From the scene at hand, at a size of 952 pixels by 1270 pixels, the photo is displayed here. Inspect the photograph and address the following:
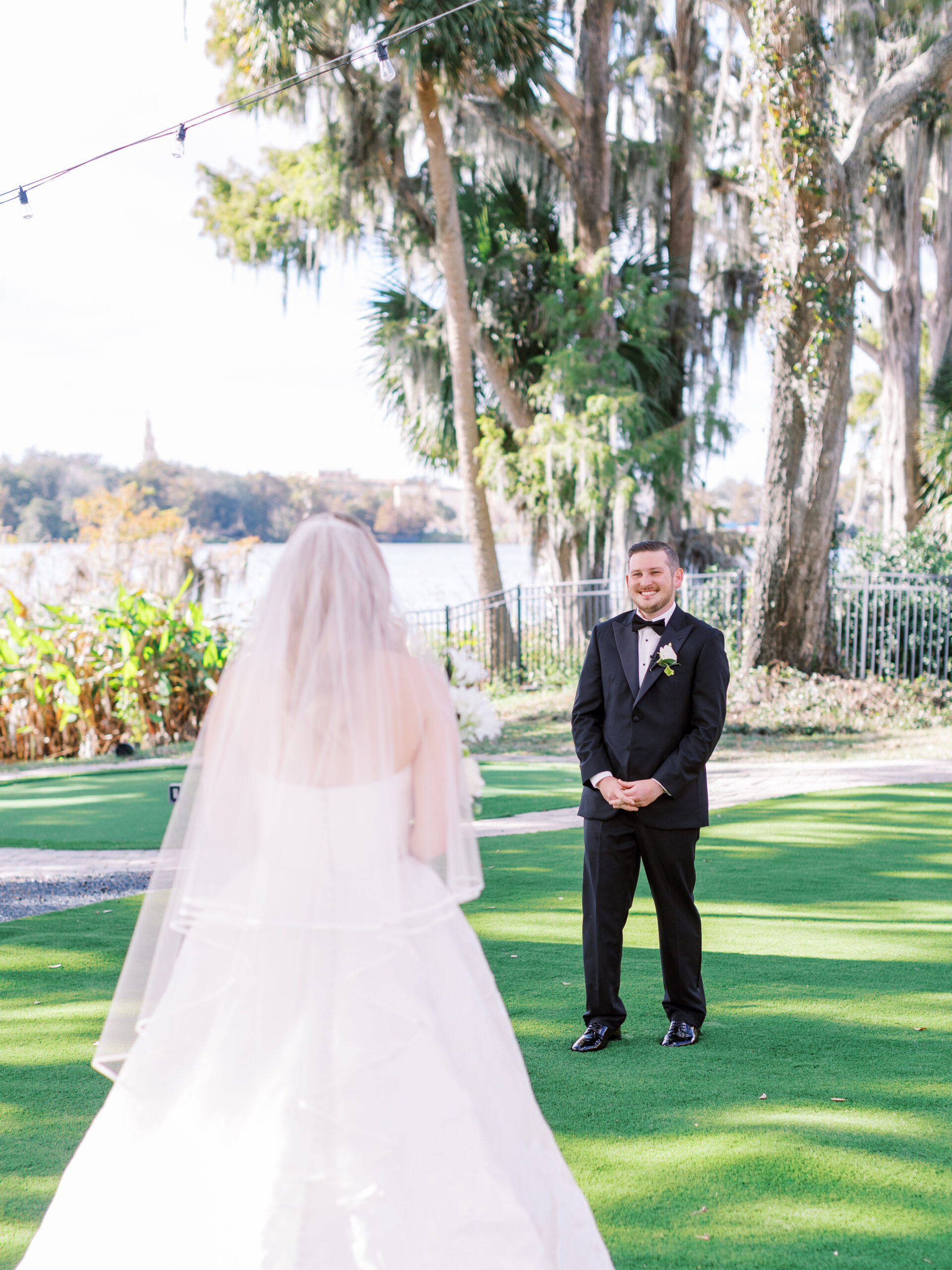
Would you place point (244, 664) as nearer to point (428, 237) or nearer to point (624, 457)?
point (624, 457)

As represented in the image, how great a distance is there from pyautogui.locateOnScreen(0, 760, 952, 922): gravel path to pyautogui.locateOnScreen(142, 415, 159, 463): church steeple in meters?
40.1

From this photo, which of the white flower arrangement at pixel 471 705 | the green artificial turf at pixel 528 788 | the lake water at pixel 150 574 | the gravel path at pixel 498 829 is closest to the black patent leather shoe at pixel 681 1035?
the white flower arrangement at pixel 471 705

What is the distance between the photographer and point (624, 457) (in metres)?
16.7

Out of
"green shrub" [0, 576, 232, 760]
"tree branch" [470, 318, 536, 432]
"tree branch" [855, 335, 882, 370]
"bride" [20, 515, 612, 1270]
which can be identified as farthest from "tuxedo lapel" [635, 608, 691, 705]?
"tree branch" [855, 335, 882, 370]

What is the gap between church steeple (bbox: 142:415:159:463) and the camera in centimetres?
4658

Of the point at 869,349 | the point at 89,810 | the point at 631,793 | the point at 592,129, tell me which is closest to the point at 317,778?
the point at 631,793

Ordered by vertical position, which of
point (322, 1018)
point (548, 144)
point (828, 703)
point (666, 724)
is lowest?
point (828, 703)

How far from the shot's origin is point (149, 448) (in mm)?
49156

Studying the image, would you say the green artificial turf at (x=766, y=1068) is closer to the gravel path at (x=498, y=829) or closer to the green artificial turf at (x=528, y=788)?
the gravel path at (x=498, y=829)

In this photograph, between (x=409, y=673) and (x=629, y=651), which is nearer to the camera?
(x=409, y=673)

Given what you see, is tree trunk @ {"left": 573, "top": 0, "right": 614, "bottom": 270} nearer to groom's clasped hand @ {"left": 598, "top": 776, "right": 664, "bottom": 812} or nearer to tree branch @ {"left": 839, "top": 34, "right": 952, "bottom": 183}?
tree branch @ {"left": 839, "top": 34, "right": 952, "bottom": 183}

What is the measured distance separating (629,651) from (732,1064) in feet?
4.57

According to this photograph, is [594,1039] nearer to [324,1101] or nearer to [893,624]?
[324,1101]

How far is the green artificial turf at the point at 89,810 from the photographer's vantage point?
25.1ft
